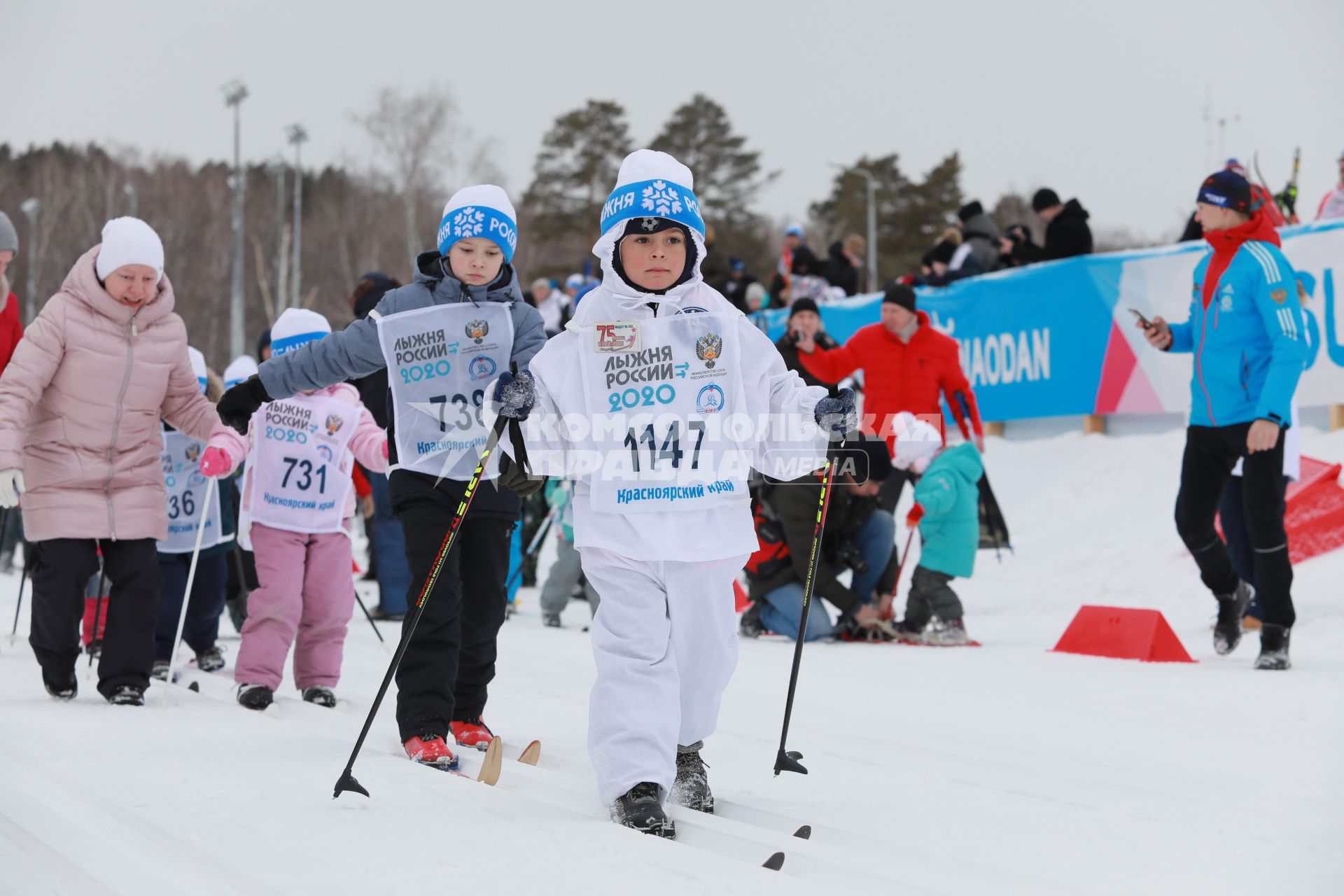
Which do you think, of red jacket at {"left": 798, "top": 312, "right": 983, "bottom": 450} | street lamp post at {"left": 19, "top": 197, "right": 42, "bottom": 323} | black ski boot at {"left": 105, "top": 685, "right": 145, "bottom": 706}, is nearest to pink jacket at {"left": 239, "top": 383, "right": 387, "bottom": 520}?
black ski boot at {"left": 105, "top": 685, "right": 145, "bottom": 706}

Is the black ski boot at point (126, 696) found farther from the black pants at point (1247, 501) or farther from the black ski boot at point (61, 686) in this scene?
the black pants at point (1247, 501)

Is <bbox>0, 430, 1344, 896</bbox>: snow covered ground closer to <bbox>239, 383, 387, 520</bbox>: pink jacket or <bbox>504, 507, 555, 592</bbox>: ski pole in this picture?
<bbox>239, 383, 387, 520</bbox>: pink jacket

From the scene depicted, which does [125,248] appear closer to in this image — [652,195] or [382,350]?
[382,350]

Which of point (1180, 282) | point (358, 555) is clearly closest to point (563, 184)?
point (358, 555)

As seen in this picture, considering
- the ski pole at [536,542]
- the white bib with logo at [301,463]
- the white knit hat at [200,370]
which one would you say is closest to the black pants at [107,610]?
the white bib with logo at [301,463]

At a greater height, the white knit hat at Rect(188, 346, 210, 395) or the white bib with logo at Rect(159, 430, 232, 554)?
the white knit hat at Rect(188, 346, 210, 395)

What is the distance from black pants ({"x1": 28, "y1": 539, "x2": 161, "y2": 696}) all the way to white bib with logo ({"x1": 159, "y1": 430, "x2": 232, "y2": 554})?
39.6 inches

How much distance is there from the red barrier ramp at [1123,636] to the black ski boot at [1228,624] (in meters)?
0.19

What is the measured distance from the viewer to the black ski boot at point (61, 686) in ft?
17.5

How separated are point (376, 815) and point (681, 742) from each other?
0.83m

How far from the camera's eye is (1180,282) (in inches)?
408

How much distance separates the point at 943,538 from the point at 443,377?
414cm

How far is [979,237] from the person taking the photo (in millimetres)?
13234

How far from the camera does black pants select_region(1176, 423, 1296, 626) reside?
5.93 m
